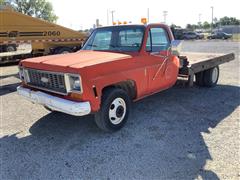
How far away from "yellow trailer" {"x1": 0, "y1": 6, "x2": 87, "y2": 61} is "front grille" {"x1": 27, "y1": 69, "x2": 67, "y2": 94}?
7.44m

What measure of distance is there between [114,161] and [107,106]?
98 cm

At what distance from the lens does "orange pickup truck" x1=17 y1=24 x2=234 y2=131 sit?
13.3 ft

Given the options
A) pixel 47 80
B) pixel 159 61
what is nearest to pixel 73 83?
pixel 47 80

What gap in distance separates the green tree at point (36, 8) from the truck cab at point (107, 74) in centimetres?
5782

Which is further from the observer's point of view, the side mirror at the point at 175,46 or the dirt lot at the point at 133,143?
the side mirror at the point at 175,46

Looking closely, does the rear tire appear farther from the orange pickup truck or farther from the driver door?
the driver door

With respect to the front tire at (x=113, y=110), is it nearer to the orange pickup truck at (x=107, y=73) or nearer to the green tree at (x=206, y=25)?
the orange pickup truck at (x=107, y=73)

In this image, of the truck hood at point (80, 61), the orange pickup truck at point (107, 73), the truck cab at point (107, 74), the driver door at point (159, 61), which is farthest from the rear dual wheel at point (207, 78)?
the truck hood at point (80, 61)

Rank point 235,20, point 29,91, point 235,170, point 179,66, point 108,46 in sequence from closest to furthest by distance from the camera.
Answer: point 235,170
point 29,91
point 108,46
point 179,66
point 235,20

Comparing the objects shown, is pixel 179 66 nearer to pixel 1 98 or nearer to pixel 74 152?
pixel 74 152

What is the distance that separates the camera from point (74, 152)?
158 inches

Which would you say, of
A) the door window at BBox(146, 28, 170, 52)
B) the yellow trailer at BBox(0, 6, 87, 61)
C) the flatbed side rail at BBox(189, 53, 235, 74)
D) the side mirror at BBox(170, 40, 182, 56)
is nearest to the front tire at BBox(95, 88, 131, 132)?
the door window at BBox(146, 28, 170, 52)

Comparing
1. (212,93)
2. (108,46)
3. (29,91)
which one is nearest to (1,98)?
(29,91)

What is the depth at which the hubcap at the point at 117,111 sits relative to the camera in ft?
15.0
